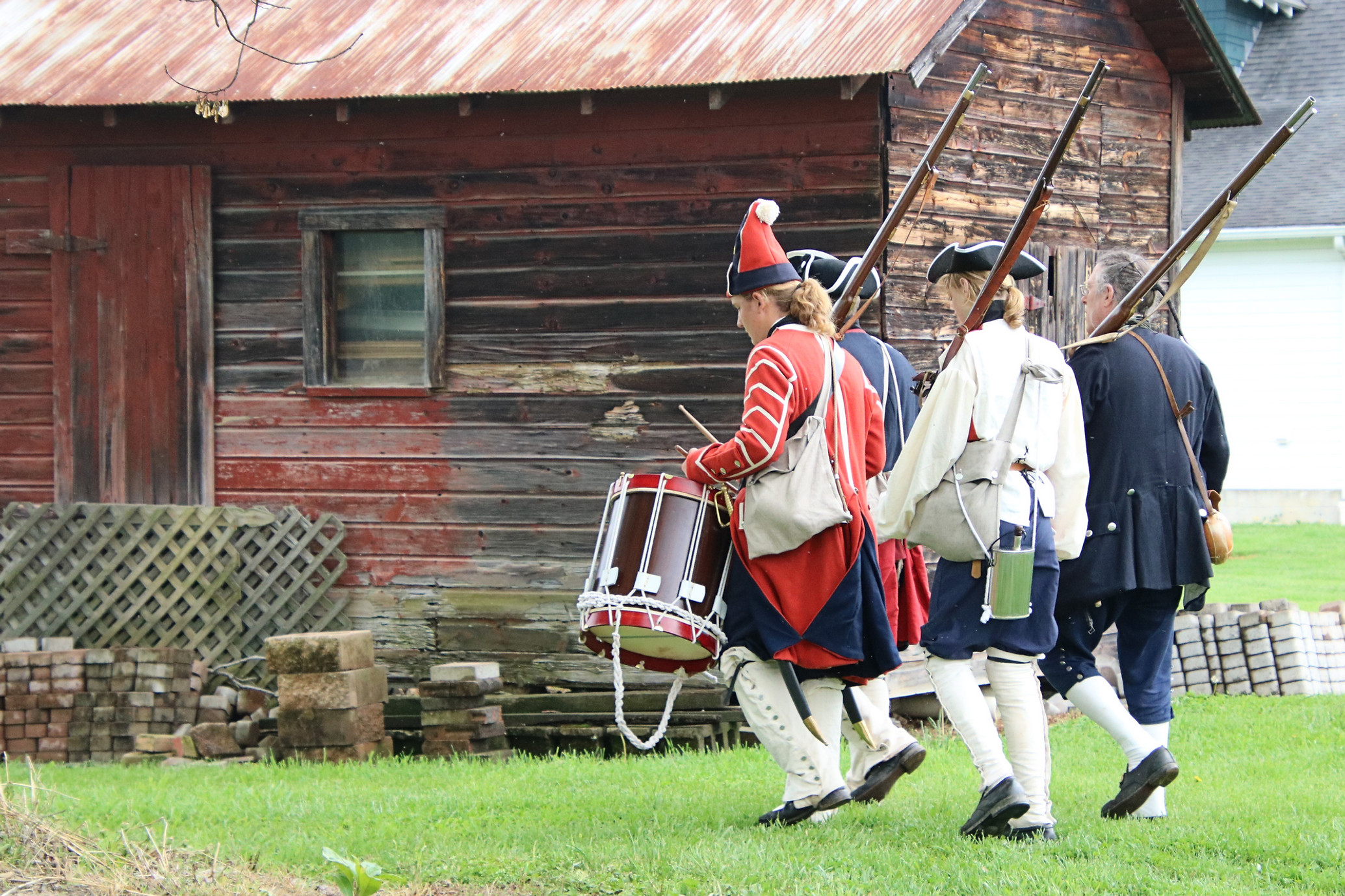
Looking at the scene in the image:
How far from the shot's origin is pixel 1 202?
9.84m

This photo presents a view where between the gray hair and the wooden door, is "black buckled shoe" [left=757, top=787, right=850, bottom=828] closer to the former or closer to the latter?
the gray hair

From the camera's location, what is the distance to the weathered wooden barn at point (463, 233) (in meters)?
8.76

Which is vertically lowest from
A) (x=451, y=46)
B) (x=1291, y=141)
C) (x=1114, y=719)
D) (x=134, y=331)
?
(x=1114, y=719)

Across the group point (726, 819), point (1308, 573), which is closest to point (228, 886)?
point (726, 819)

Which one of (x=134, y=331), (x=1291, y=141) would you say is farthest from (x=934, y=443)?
(x=1291, y=141)

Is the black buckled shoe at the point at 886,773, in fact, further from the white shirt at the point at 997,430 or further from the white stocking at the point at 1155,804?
the white shirt at the point at 997,430

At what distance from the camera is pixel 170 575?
9.57 meters

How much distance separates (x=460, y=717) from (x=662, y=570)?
11.9 ft

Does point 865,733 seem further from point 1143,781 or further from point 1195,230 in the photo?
point 1195,230

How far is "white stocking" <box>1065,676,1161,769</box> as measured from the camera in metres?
5.16

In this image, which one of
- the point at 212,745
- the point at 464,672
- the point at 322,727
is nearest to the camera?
the point at 322,727

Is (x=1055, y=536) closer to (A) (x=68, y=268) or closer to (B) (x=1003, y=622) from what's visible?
(B) (x=1003, y=622)

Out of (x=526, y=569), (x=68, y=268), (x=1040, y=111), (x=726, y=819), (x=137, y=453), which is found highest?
(x=1040, y=111)

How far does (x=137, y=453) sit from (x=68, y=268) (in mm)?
1249
